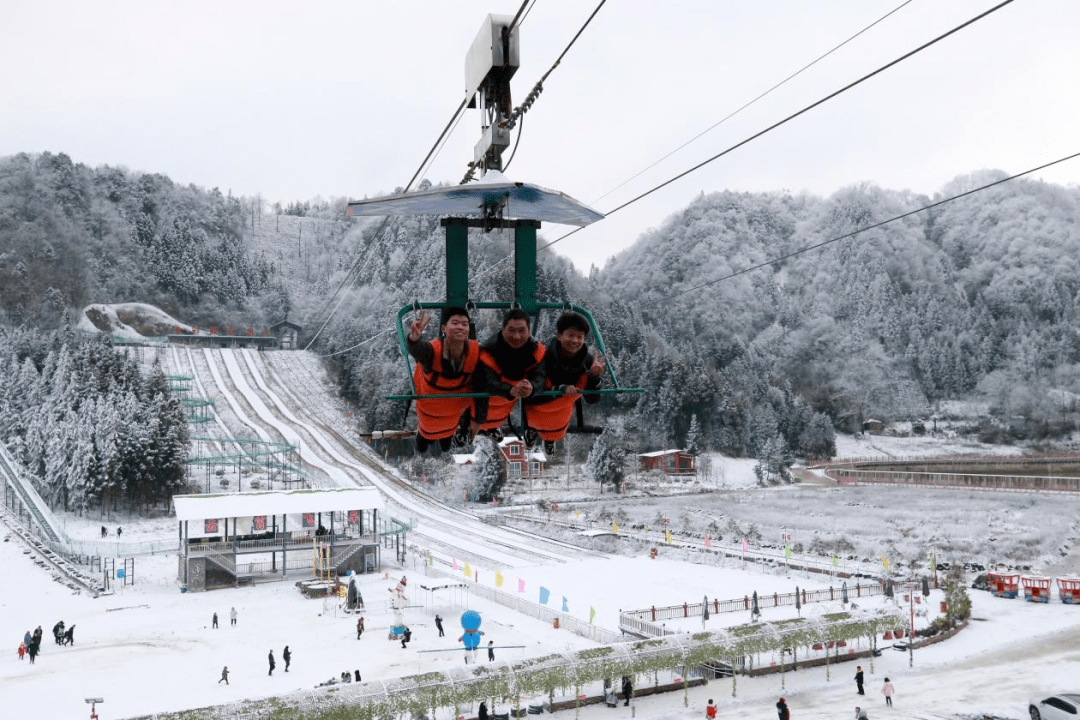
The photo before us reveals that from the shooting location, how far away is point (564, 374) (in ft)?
19.1

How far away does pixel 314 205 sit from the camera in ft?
558

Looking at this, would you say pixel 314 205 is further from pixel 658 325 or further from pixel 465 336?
pixel 465 336

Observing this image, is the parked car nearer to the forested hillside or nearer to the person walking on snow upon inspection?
the person walking on snow

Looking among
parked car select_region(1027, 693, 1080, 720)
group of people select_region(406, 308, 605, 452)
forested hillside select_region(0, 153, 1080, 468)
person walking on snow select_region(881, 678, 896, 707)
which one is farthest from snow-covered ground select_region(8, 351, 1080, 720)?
forested hillside select_region(0, 153, 1080, 468)

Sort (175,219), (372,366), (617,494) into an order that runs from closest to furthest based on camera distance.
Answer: (617,494) < (372,366) < (175,219)

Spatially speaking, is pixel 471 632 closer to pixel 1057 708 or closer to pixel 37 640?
pixel 37 640

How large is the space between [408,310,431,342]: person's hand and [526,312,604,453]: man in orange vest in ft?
2.79

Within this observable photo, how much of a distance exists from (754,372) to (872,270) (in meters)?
47.6

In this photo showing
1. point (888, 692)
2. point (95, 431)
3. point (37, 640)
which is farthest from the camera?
point (95, 431)

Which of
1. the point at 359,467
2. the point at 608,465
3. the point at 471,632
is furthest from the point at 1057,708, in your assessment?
the point at 359,467

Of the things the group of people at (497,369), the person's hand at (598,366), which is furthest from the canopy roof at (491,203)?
the person's hand at (598,366)

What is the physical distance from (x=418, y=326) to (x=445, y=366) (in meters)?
0.51

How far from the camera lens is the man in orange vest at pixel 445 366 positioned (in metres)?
5.35

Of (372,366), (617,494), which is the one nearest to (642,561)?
(617,494)
